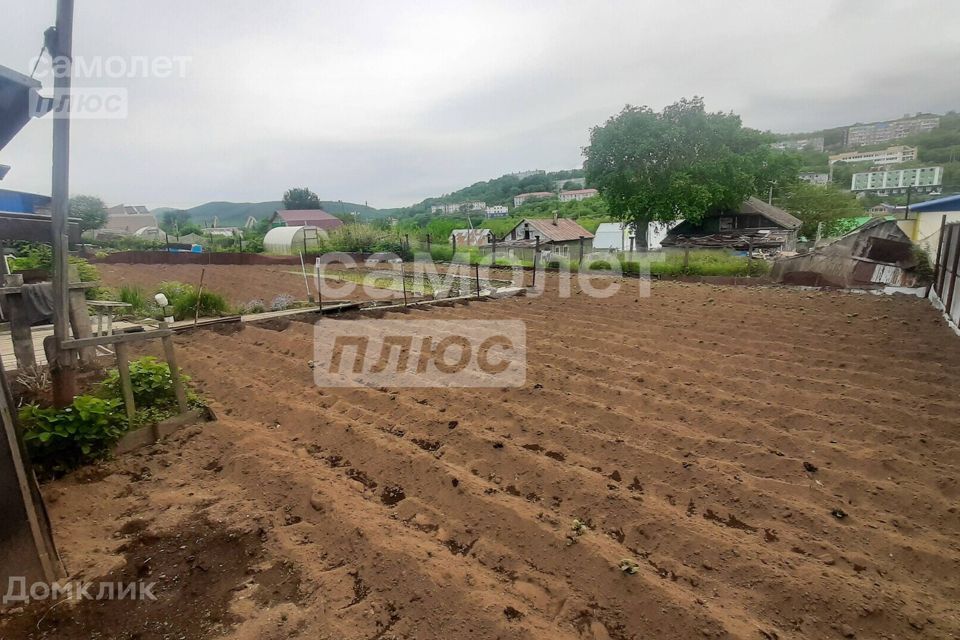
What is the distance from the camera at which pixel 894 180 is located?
6003 centimetres

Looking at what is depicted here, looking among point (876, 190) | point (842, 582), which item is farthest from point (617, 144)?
point (876, 190)

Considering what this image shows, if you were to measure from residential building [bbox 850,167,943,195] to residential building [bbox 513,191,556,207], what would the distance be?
41859 millimetres

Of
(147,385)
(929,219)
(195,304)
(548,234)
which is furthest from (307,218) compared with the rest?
(147,385)

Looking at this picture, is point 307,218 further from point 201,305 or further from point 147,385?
point 147,385

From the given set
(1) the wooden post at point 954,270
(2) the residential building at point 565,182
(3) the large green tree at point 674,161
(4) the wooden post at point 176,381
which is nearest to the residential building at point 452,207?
(2) the residential building at point 565,182

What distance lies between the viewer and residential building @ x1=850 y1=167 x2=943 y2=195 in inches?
1895

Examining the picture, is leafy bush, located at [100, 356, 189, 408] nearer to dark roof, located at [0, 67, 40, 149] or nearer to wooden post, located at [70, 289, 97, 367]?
wooden post, located at [70, 289, 97, 367]

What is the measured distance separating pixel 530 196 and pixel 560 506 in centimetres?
8279

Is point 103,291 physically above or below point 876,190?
below

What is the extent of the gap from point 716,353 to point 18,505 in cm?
628

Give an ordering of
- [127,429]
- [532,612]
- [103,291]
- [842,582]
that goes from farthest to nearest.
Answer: [103,291], [127,429], [842,582], [532,612]

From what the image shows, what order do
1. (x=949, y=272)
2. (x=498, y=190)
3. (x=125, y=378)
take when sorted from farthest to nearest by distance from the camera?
(x=498, y=190) → (x=949, y=272) → (x=125, y=378)

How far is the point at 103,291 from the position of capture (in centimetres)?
870

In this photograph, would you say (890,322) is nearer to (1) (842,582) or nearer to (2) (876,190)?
(1) (842,582)
